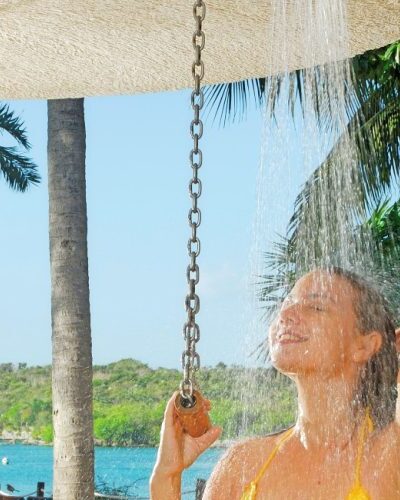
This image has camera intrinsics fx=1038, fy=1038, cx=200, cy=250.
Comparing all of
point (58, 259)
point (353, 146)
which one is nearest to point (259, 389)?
point (58, 259)

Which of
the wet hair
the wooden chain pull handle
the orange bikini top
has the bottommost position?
the orange bikini top

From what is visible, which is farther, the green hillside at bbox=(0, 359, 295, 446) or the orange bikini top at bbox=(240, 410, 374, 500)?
the green hillside at bbox=(0, 359, 295, 446)

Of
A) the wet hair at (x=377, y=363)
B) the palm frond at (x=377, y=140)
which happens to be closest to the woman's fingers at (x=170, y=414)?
the wet hair at (x=377, y=363)

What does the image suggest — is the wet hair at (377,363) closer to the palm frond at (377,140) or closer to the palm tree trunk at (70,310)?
the palm tree trunk at (70,310)

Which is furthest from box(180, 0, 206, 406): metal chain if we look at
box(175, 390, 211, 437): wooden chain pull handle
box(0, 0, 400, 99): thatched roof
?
box(0, 0, 400, 99): thatched roof

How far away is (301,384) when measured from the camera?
281cm

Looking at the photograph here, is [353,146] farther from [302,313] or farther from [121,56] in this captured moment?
[302,313]

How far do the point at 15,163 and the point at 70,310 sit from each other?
7.88 meters

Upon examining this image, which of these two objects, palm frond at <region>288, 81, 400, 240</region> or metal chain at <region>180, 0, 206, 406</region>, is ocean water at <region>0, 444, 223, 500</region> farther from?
metal chain at <region>180, 0, 206, 406</region>

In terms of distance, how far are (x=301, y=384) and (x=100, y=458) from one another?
3362cm

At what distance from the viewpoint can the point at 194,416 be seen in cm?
288

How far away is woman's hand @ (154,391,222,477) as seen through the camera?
2.88 meters

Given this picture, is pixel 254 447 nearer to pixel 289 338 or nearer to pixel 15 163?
pixel 289 338

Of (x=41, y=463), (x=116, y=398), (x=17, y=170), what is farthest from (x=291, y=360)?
(x=41, y=463)
